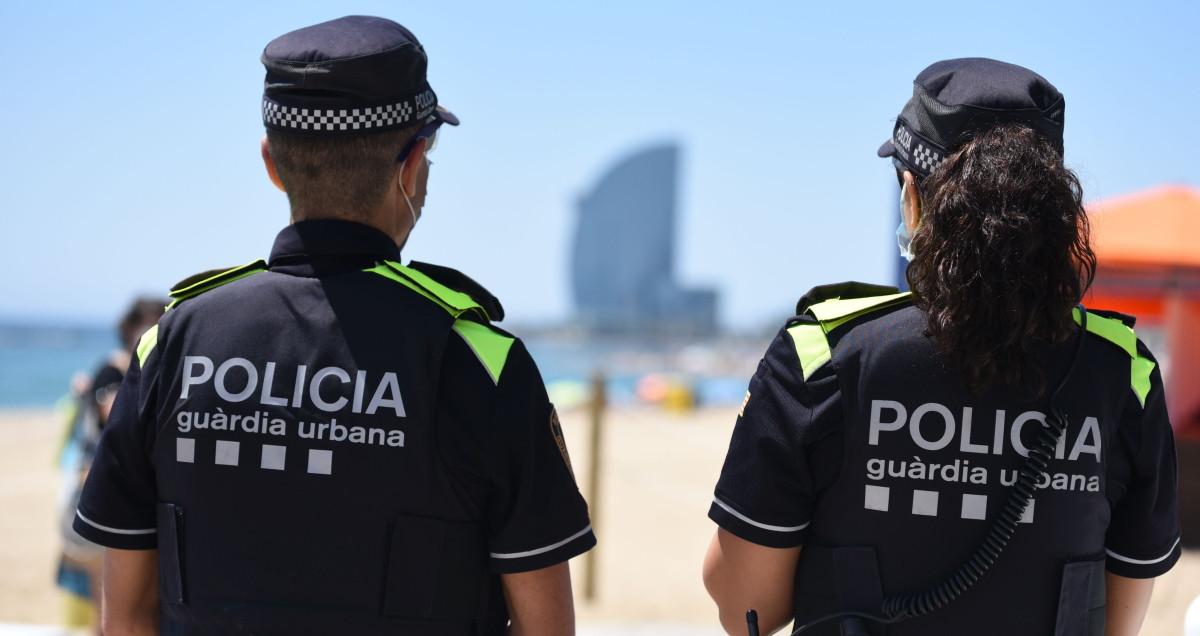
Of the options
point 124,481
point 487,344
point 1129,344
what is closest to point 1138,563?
point 1129,344

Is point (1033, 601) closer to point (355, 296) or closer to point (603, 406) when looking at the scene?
point (355, 296)

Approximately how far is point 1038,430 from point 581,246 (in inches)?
5031

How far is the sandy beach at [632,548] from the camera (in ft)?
19.3

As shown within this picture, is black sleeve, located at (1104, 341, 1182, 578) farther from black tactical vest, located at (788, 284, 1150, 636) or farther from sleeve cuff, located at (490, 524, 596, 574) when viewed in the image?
sleeve cuff, located at (490, 524, 596, 574)

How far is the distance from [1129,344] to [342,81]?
1364 millimetres

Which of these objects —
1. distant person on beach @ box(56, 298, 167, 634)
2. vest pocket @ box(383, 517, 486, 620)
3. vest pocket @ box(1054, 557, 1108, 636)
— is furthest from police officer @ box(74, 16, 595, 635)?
distant person on beach @ box(56, 298, 167, 634)

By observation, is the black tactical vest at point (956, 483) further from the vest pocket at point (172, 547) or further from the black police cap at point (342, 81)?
the vest pocket at point (172, 547)

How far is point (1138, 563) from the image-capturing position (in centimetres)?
159

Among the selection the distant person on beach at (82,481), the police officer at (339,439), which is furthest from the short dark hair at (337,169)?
the distant person on beach at (82,481)

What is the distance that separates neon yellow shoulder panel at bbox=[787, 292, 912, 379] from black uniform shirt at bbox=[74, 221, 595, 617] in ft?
1.40

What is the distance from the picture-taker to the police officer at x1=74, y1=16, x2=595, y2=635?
1.51 m

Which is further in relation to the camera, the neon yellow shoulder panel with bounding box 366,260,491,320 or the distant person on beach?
the distant person on beach

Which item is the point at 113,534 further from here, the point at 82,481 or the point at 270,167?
the point at 82,481

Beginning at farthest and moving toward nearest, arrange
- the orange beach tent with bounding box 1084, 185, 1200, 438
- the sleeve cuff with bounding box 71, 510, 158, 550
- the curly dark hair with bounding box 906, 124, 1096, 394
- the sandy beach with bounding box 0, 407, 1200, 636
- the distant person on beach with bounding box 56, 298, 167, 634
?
the orange beach tent with bounding box 1084, 185, 1200, 438 < the sandy beach with bounding box 0, 407, 1200, 636 < the distant person on beach with bounding box 56, 298, 167, 634 < the sleeve cuff with bounding box 71, 510, 158, 550 < the curly dark hair with bounding box 906, 124, 1096, 394
